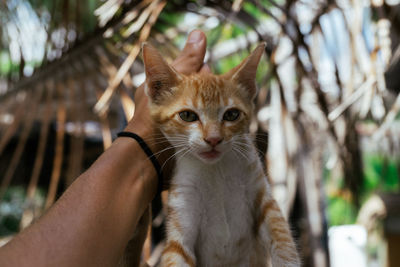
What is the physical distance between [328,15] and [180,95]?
706 millimetres

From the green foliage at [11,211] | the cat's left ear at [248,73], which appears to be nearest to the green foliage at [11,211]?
the green foliage at [11,211]

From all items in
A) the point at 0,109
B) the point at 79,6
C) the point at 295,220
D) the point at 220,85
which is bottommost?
the point at 295,220

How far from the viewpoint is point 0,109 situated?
165 centimetres

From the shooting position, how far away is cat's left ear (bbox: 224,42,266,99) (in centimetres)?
89


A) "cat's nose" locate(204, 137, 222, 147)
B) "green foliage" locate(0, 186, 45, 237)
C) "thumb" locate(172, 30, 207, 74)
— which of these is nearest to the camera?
"cat's nose" locate(204, 137, 222, 147)

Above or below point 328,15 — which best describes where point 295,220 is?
below

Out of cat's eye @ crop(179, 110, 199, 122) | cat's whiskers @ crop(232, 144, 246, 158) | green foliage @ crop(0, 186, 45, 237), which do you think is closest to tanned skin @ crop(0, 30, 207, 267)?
cat's eye @ crop(179, 110, 199, 122)

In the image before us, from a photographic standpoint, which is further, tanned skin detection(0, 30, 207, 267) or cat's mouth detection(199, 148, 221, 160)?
cat's mouth detection(199, 148, 221, 160)

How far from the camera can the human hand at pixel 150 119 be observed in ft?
3.14

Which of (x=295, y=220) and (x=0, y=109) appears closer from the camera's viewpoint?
(x=0, y=109)

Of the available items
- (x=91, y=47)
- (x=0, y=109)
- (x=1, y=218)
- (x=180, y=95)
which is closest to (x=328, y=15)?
(x=180, y=95)

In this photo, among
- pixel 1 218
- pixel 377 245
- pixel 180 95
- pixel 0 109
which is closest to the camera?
pixel 180 95

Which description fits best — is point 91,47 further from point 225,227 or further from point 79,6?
point 225,227

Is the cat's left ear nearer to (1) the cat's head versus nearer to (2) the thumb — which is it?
(1) the cat's head
